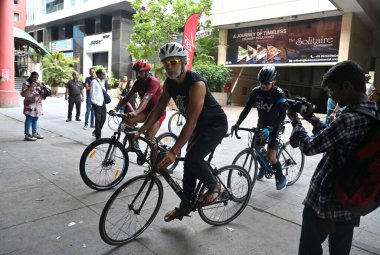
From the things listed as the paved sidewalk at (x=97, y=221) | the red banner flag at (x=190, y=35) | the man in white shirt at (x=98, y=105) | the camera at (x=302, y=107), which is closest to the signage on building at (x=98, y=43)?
the red banner flag at (x=190, y=35)

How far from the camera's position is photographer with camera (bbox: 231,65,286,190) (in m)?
4.45

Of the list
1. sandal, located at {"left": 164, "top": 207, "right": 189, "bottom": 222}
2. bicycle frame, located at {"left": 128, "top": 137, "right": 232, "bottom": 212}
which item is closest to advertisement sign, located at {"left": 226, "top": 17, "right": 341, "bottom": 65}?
bicycle frame, located at {"left": 128, "top": 137, "right": 232, "bottom": 212}

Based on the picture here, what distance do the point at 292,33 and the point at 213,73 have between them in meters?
4.65

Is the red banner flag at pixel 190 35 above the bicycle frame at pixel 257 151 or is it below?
above

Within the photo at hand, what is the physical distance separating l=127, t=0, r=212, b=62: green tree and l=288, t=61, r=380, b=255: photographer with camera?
18648 mm

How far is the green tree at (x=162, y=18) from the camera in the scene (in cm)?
1964

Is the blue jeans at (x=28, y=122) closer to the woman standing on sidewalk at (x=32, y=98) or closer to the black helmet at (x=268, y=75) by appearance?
the woman standing on sidewalk at (x=32, y=98)

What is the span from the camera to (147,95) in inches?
200

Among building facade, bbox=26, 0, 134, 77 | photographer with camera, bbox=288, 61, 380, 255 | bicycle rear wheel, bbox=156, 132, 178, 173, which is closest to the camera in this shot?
photographer with camera, bbox=288, 61, 380, 255

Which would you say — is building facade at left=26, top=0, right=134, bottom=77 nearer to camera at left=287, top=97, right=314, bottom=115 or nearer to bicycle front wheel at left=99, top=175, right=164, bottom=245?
bicycle front wheel at left=99, top=175, right=164, bottom=245

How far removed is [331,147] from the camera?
6.37 ft

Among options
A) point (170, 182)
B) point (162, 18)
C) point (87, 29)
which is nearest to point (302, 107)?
point (170, 182)

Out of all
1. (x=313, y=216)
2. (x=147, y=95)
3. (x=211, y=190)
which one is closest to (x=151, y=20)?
(x=147, y=95)

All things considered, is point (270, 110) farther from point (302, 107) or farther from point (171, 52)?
point (302, 107)
